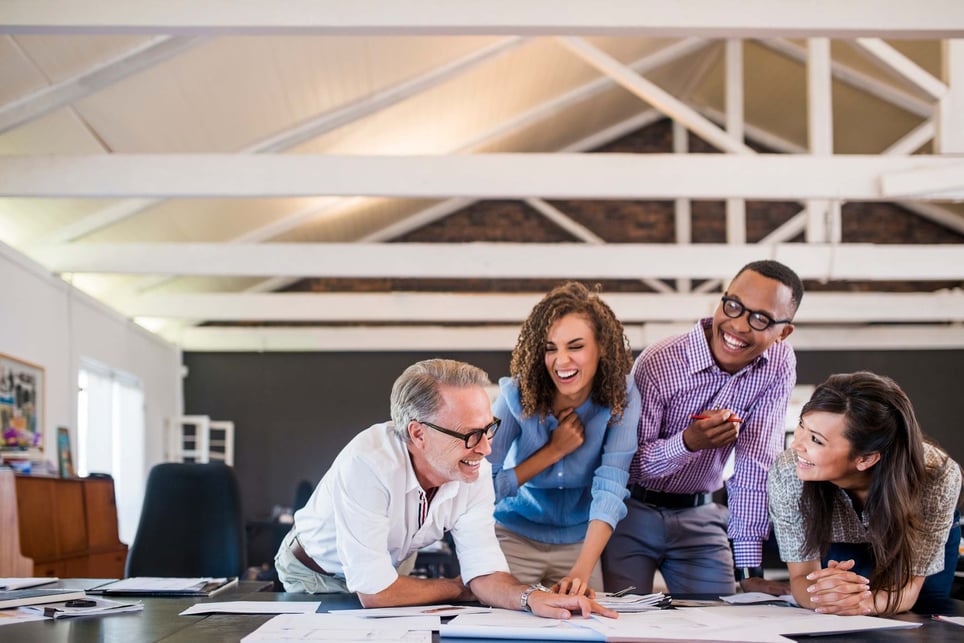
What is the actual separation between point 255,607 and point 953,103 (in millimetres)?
4733

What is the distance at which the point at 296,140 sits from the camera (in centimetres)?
797

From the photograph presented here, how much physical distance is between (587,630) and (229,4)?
3298mm

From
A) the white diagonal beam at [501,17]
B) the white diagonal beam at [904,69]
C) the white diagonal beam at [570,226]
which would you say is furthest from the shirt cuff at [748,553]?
the white diagonal beam at [570,226]

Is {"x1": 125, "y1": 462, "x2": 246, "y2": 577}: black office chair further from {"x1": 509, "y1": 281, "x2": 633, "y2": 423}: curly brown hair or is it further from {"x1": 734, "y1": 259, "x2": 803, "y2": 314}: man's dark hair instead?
{"x1": 734, "y1": 259, "x2": 803, "y2": 314}: man's dark hair

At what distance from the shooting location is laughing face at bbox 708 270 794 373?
275cm

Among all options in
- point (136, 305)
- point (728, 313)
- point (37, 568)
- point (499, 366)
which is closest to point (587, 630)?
point (728, 313)

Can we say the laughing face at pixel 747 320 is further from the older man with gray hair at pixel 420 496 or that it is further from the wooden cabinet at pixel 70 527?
the wooden cabinet at pixel 70 527

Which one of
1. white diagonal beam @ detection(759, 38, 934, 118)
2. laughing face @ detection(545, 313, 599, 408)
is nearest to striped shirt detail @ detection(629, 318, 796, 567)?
laughing face @ detection(545, 313, 599, 408)

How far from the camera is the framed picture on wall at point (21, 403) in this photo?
23.4ft

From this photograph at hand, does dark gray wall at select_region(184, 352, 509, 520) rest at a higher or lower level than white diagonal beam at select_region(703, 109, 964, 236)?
lower

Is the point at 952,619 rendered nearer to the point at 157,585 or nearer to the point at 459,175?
the point at 157,585

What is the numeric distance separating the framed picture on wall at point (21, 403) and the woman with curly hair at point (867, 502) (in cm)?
621

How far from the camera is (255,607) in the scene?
2.18m

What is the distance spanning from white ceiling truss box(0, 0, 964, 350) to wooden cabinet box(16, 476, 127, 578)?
180 centimetres
